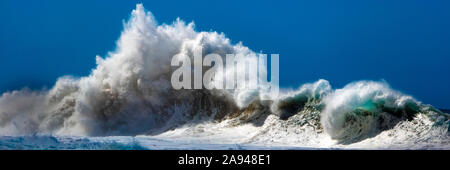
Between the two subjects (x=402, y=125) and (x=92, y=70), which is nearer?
(x=402, y=125)

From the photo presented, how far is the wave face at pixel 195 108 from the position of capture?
33.8 feet

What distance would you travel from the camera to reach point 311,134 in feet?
38.0

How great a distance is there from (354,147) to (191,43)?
1069cm

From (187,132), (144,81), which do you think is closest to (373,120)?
(187,132)

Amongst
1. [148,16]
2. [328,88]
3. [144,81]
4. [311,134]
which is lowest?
[311,134]

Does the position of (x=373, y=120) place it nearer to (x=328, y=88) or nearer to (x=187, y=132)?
(x=328, y=88)

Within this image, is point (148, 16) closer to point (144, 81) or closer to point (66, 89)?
point (144, 81)

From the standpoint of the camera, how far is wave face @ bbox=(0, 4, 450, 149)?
1029 cm

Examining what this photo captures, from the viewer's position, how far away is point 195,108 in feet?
54.8
